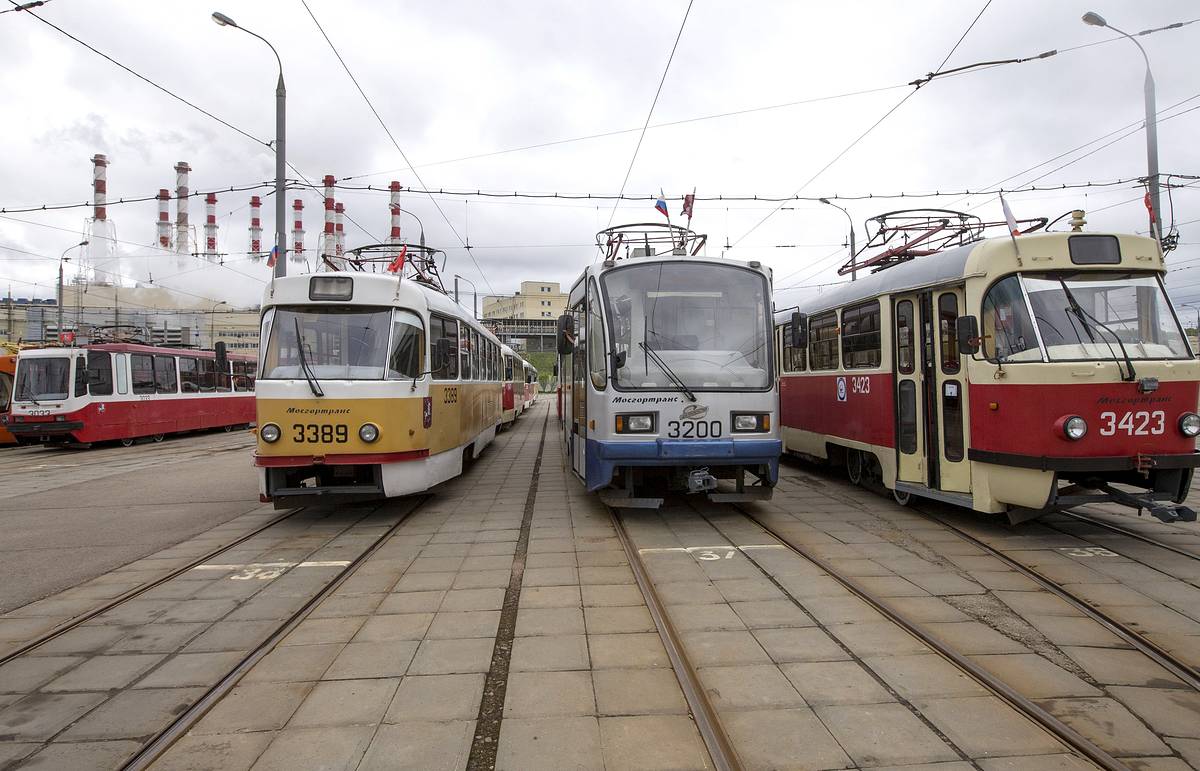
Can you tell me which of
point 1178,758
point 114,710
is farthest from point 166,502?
point 1178,758

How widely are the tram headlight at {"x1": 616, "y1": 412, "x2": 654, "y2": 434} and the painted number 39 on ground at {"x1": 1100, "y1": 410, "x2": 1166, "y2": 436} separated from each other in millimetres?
4032

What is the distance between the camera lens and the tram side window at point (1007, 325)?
20.6ft

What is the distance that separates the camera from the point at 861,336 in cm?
893

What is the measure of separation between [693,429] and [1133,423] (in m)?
3.86

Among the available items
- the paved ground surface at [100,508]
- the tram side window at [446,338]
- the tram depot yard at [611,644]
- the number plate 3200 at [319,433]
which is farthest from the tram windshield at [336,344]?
the paved ground surface at [100,508]

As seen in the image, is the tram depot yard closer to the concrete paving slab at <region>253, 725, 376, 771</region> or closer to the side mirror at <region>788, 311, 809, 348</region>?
the concrete paving slab at <region>253, 725, 376, 771</region>

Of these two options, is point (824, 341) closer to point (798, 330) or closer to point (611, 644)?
point (798, 330)

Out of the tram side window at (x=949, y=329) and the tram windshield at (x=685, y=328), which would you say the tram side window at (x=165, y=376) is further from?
the tram side window at (x=949, y=329)

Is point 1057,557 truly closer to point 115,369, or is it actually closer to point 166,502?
point 166,502

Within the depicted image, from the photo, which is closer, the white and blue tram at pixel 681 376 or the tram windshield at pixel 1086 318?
the tram windshield at pixel 1086 318

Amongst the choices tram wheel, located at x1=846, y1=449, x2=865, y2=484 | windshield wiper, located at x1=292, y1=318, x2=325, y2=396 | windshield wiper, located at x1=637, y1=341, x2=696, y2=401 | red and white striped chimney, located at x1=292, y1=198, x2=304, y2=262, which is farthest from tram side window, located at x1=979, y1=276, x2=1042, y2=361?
red and white striped chimney, located at x1=292, y1=198, x2=304, y2=262

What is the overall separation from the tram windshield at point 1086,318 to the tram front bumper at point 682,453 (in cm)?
246

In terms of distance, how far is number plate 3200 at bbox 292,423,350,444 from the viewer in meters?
7.29

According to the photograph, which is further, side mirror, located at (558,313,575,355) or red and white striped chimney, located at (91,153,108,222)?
red and white striped chimney, located at (91,153,108,222)
